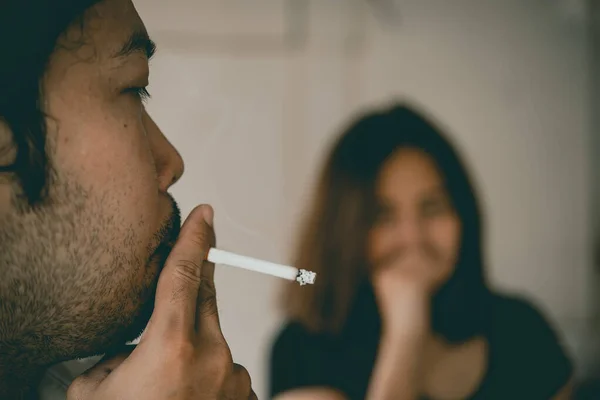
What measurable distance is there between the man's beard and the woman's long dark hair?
0.34 metres

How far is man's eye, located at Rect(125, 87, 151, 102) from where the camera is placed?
352 mm

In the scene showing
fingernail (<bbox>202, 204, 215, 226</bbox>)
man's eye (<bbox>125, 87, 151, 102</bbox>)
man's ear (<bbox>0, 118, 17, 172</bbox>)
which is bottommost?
fingernail (<bbox>202, 204, 215, 226</bbox>)

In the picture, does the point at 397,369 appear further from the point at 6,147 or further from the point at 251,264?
the point at 6,147

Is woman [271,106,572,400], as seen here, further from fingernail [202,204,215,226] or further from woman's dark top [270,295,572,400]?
fingernail [202,204,215,226]

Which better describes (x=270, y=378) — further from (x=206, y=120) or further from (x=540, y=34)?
(x=540, y=34)

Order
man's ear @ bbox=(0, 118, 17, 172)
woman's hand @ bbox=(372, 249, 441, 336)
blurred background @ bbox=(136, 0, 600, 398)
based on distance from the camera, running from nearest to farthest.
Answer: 1. man's ear @ bbox=(0, 118, 17, 172)
2. blurred background @ bbox=(136, 0, 600, 398)
3. woman's hand @ bbox=(372, 249, 441, 336)

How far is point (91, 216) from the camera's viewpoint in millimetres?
332

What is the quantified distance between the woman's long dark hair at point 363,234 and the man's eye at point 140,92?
1.20ft

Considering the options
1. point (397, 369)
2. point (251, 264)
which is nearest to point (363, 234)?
point (397, 369)

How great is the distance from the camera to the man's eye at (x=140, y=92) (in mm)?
352

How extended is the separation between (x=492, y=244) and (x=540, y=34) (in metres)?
0.30

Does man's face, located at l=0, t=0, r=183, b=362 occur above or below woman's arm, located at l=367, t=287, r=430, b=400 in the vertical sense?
above

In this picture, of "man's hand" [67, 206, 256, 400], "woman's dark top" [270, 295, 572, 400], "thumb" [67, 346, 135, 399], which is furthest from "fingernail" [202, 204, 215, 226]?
"woman's dark top" [270, 295, 572, 400]

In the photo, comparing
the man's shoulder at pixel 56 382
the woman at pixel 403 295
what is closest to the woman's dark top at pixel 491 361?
the woman at pixel 403 295
